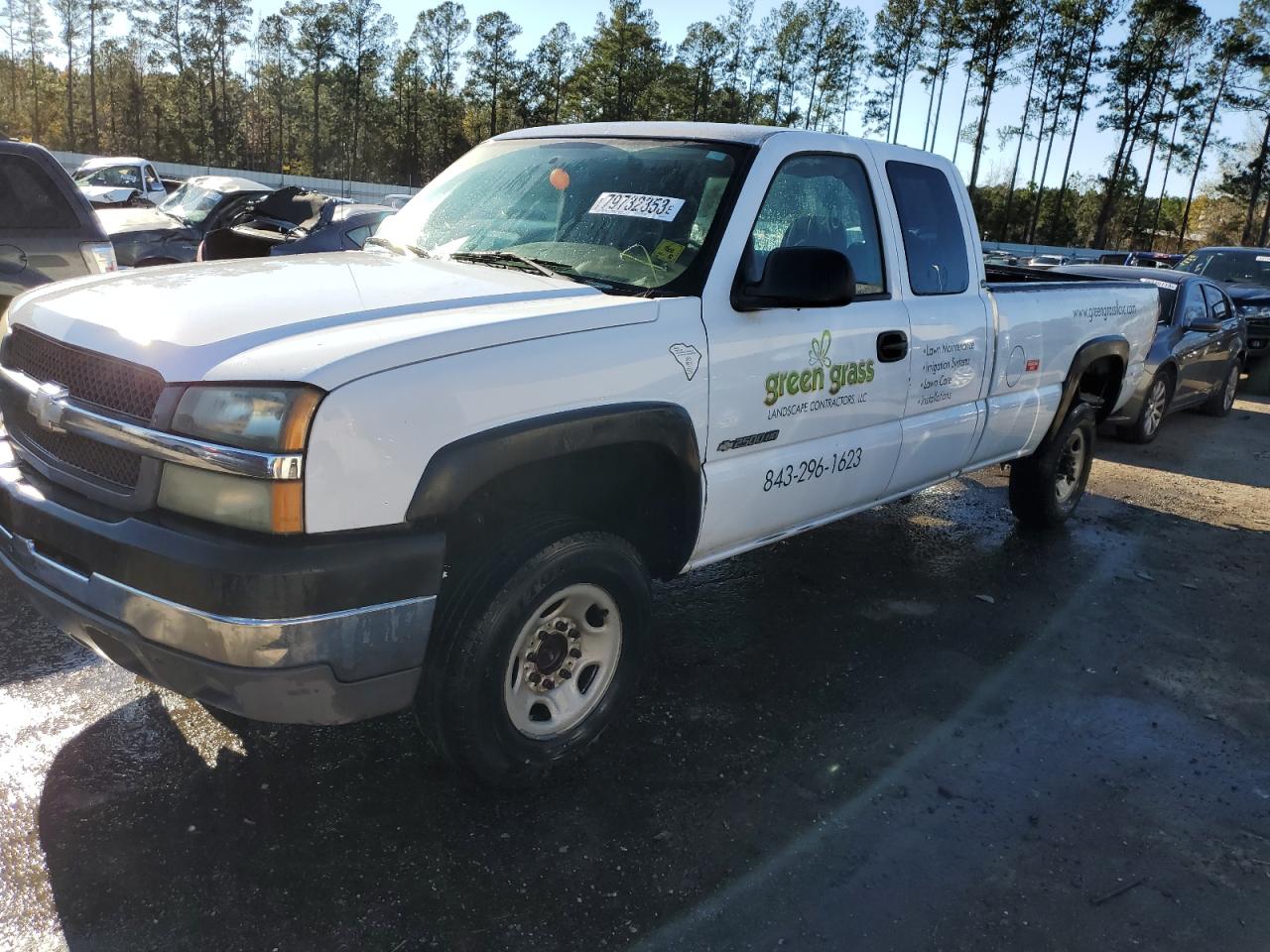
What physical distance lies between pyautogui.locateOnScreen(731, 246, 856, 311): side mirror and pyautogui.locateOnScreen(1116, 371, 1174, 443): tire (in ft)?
23.7

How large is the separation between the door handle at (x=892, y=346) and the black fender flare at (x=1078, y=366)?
198cm

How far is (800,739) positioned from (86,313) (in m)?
2.66

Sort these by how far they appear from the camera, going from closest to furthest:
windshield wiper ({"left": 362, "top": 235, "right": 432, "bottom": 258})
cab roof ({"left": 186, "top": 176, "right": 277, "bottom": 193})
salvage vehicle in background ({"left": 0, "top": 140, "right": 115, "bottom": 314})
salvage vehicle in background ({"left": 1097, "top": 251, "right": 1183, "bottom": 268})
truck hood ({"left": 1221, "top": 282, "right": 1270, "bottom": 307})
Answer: windshield wiper ({"left": 362, "top": 235, "right": 432, "bottom": 258}), salvage vehicle in background ({"left": 0, "top": 140, "right": 115, "bottom": 314}), cab roof ({"left": 186, "top": 176, "right": 277, "bottom": 193}), truck hood ({"left": 1221, "top": 282, "right": 1270, "bottom": 307}), salvage vehicle in background ({"left": 1097, "top": 251, "right": 1183, "bottom": 268})

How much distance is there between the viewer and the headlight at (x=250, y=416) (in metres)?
2.16

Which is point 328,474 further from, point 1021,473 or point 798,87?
point 798,87

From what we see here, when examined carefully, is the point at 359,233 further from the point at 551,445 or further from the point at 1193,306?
the point at 1193,306

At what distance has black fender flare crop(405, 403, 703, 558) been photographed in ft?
7.76

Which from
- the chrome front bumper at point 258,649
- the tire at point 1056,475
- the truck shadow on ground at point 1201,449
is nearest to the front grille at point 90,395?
the chrome front bumper at point 258,649

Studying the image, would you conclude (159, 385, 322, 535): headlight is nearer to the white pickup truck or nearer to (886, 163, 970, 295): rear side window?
the white pickup truck

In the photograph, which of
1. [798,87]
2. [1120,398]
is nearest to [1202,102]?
[798,87]

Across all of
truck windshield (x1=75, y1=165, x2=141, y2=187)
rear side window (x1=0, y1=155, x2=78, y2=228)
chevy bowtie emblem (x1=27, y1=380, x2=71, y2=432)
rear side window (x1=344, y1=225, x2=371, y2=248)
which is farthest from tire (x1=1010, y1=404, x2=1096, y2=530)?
truck windshield (x1=75, y1=165, x2=141, y2=187)

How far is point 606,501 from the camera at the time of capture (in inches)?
128

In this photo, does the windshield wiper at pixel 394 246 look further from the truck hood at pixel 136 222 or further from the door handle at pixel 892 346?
the truck hood at pixel 136 222

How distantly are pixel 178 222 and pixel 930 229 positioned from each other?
10.4m
